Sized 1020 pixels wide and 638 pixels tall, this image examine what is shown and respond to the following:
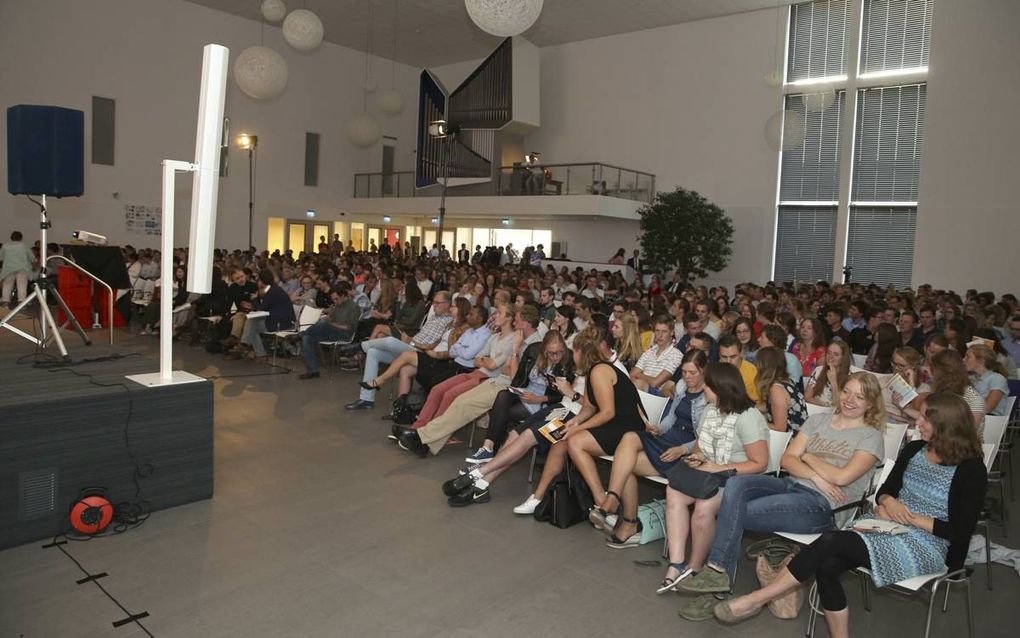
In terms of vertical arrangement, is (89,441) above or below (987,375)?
below

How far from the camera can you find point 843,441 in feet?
11.7

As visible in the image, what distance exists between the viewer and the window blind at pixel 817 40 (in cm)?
Result: 1711

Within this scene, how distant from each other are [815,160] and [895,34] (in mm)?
3168

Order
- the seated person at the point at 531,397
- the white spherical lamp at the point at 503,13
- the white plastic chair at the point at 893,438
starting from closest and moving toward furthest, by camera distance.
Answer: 1. the white plastic chair at the point at 893,438
2. the seated person at the point at 531,397
3. the white spherical lamp at the point at 503,13

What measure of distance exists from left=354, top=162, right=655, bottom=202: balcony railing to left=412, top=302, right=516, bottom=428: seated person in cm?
1286

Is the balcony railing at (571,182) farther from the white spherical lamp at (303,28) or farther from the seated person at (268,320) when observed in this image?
the seated person at (268,320)

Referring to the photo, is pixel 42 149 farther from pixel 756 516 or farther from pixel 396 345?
pixel 756 516

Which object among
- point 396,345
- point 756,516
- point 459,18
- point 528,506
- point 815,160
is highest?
point 459,18

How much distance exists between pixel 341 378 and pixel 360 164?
17686 millimetres

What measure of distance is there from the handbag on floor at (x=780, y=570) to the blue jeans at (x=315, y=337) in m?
6.01

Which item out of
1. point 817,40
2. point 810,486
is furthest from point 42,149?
point 817,40

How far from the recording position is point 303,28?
1012 cm

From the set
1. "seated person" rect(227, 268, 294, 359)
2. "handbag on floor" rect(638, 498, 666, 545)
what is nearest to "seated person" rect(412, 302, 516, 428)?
"handbag on floor" rect(638, 498, 666, 545)

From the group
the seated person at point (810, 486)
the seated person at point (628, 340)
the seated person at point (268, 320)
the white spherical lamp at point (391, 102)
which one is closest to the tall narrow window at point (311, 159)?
the white spherical lamp at point (391, 102)
